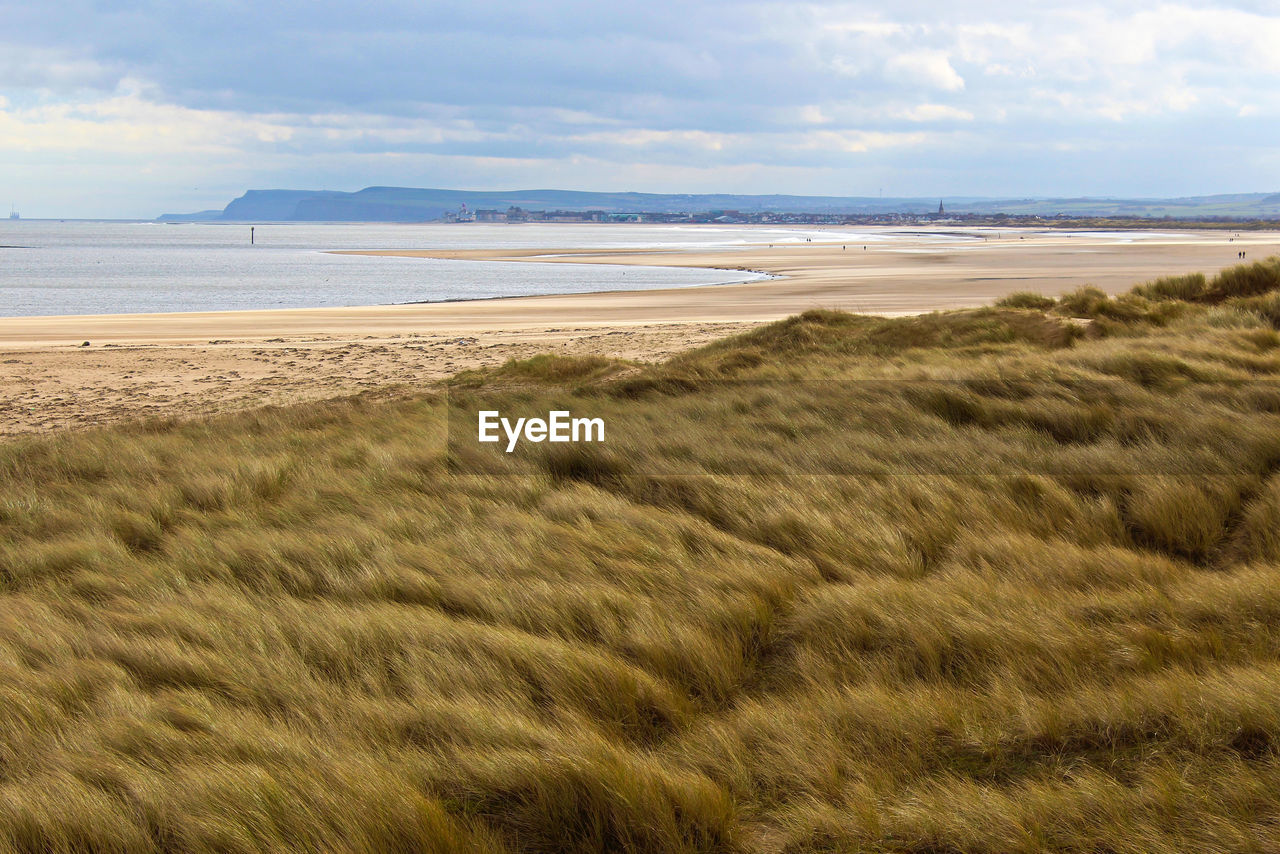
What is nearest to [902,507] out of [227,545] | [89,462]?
[227,545]

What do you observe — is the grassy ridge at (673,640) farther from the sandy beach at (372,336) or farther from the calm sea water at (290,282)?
the calm sea water at (290,282)

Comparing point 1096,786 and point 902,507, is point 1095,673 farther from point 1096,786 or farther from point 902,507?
point 902,507

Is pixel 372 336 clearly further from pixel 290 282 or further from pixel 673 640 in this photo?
pixel 290 282

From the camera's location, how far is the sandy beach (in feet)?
47.5

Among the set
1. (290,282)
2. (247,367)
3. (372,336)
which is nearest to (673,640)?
(247,367)

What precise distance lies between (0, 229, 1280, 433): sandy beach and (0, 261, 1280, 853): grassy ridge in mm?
6658

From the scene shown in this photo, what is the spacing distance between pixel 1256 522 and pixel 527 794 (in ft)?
14.8

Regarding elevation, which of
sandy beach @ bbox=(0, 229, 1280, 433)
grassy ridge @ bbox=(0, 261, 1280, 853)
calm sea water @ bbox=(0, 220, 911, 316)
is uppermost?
calm sea water @ bbox=(0, 220, 911, 316)

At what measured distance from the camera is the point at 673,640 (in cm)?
404

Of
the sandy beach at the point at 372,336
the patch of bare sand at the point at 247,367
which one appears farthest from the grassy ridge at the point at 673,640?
the sandy beach at the point at 372,336

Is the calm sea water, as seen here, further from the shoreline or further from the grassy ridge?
the grassy ridge

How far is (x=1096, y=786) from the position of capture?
2844 millimetres

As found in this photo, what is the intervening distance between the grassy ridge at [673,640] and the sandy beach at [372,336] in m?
6.66

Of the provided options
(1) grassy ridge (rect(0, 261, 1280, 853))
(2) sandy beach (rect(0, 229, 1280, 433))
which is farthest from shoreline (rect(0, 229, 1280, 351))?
(1) grassy ridge (rect(0, 261, 1280, 853))
